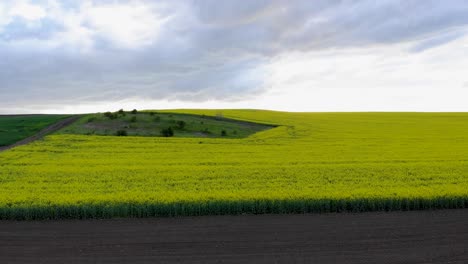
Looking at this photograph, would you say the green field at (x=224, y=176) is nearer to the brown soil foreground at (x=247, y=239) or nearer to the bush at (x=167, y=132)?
the brown soil foreground at (x=247, y=239)

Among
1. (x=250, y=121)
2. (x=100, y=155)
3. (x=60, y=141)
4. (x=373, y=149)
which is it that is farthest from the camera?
(x=250, y=121)

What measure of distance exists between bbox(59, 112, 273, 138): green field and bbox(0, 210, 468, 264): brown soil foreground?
22293 millimetres

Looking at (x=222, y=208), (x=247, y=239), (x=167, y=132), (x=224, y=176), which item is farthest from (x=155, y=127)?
(x=247, y=239)

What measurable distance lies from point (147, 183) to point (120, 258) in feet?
23.2

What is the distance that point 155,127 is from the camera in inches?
1487

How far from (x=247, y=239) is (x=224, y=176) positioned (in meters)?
7.33

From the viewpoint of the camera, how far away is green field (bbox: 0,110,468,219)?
1441 centimetres

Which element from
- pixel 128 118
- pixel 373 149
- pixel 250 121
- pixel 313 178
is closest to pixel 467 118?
pixel 250 121

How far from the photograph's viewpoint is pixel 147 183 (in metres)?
17.5

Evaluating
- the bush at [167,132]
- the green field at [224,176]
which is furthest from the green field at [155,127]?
the green field at [224,176]

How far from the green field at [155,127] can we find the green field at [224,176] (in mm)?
3561

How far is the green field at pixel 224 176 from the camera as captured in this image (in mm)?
14414

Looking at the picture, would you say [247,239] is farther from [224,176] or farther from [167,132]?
[167,132]

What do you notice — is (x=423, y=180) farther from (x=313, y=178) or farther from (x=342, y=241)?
(x=342, y=241)
